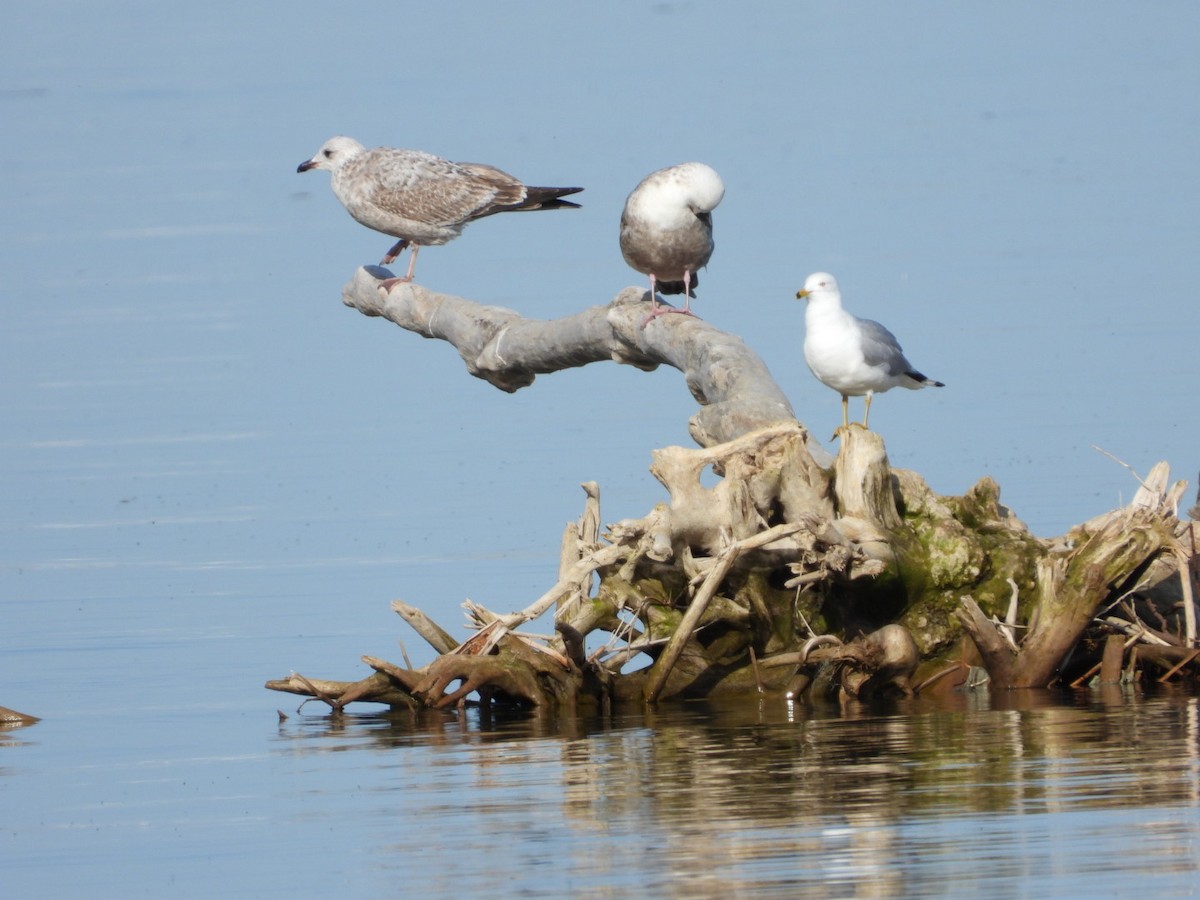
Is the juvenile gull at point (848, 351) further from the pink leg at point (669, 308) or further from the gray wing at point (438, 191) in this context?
the gray wing at point (438, 191)

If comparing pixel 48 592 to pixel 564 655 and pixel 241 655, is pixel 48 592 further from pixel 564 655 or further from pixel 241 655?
pixel 564 655

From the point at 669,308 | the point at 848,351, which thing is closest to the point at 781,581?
the point at 848,351

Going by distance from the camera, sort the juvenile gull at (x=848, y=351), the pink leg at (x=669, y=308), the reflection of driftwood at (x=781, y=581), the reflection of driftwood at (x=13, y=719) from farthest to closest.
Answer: the pink leg at (x=669, y=308)
the juvenile gull at (x=848, y=351)
the reflection of driftwood at (x=13, y=719)
the reflection of driftwood at (x=781, y=581)

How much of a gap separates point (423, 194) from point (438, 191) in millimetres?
121

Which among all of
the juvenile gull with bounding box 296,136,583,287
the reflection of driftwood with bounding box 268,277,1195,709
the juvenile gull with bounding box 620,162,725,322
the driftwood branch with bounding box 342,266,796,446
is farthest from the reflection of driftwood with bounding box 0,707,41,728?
the juvenile gull with bounding box 296,136,583,287

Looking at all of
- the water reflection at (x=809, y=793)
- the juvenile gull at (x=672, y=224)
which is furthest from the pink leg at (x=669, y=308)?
the water reflection at (x=809, y=793)

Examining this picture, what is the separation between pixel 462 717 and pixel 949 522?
109 inches

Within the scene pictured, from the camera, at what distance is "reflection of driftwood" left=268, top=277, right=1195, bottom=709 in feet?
38.4

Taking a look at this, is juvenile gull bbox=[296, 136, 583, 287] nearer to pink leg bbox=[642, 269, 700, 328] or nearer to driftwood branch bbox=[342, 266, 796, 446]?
driftwood branch bbox=[342, 266, 796, 446]

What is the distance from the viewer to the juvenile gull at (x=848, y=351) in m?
13.1

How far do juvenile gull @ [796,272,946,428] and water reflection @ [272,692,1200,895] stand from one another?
6.72ft

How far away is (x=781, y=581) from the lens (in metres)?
12.4

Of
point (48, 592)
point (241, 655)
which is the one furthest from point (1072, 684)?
point (48, 592)

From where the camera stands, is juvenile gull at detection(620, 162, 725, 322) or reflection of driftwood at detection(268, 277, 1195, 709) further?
juvenile gull at detection(620, 162, 725, 322)
